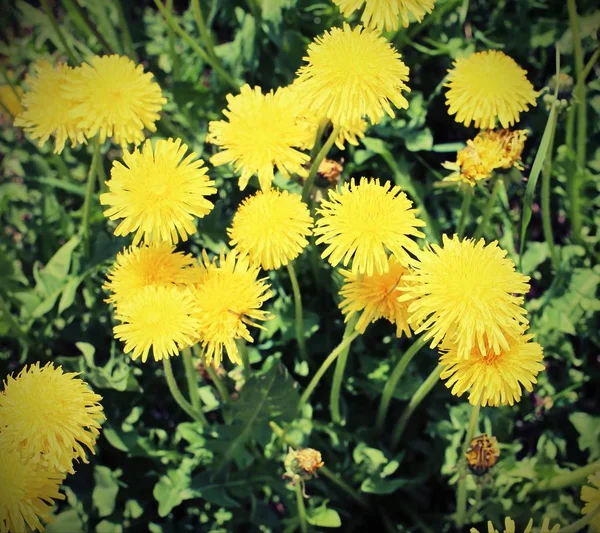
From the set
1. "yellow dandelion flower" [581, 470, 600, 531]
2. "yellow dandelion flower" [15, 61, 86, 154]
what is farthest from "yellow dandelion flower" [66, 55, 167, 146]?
"yellow dandelion flower" [581, 470, 600, 531]

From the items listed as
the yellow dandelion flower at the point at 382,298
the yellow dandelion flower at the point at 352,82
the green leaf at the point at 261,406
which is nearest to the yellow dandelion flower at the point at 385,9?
the yellow dandelion flower at the point at 352,82

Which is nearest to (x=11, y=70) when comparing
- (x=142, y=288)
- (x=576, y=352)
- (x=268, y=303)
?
(x=268, y=303)

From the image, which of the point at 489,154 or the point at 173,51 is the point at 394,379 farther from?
the point at 173,51

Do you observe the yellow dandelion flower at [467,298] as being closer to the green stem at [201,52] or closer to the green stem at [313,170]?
the green stem at [313,170]

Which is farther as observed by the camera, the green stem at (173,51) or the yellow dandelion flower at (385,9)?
the green stem at (173,51)

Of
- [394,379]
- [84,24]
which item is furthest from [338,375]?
[84,24]

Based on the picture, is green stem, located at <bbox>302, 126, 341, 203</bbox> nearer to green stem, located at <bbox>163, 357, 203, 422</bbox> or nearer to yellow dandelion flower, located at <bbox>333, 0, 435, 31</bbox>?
yellow dandelion flower, located at <bbox>333, 0, 435, 31</bbox>

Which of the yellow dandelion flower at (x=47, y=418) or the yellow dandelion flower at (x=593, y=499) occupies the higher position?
the yellow dandelion flower at (x=593, y=499)
